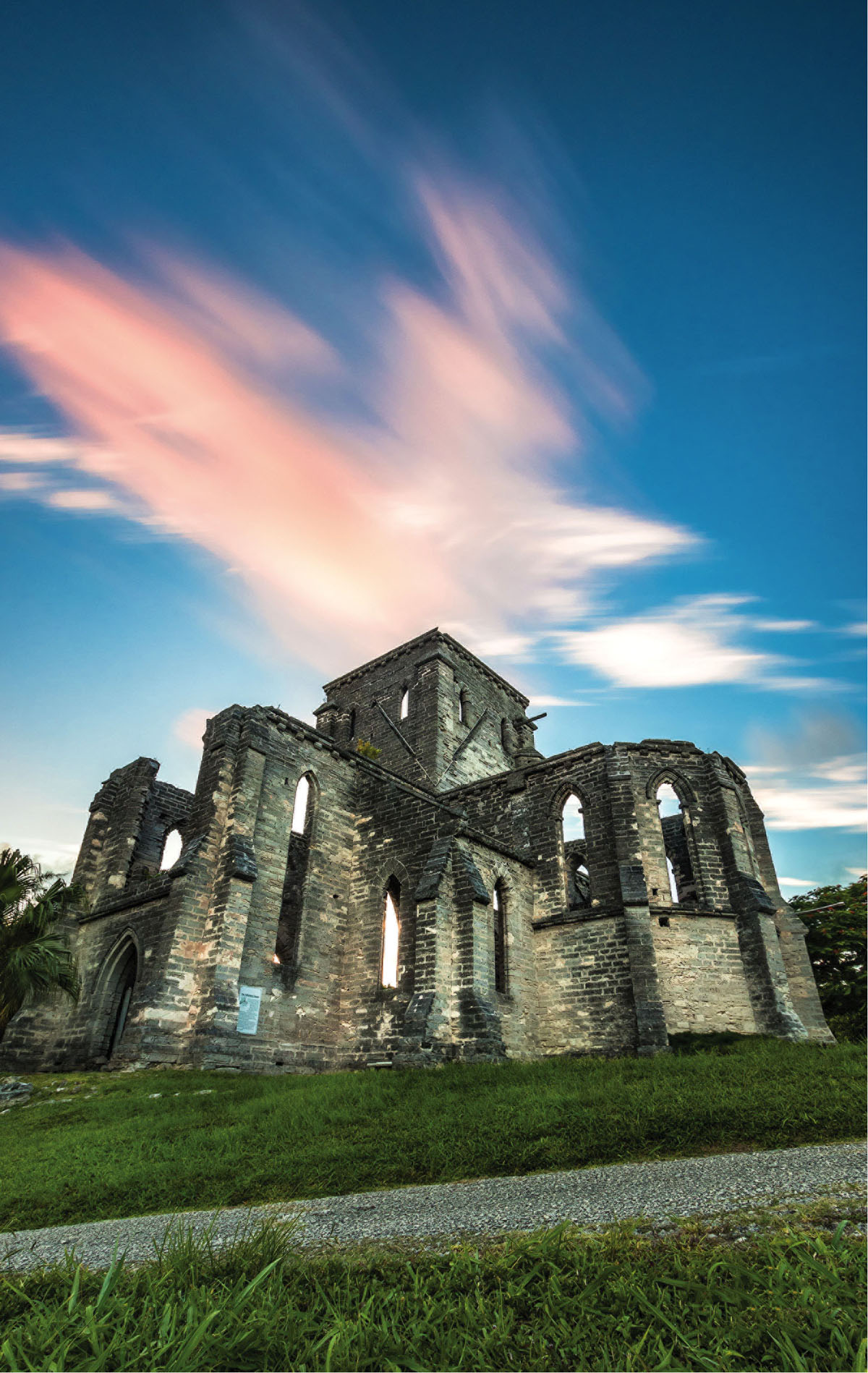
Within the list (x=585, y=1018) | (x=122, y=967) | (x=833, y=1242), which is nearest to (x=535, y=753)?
(x=585, y=1018)

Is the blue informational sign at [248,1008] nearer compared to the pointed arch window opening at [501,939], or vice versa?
the blue informational sign at [248,1008]

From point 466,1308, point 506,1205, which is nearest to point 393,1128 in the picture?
point 506,1205

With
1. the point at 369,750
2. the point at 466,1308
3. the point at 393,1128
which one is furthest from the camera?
the point at 369,750

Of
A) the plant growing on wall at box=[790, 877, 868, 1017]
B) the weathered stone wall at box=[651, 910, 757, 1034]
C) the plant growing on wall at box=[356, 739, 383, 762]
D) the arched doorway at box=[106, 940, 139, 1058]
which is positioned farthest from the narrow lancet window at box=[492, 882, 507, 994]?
the plant growing on wall at box=[356, 739, 383, 762]

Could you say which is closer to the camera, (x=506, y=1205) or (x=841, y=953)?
(x=506, y=1205)

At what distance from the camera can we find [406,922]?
61.8ft

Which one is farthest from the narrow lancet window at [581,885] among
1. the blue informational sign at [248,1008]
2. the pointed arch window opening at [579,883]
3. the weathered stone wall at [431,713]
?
the blue informational sign at [248,1008]

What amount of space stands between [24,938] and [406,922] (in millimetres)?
9204

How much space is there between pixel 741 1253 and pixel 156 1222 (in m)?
4.12

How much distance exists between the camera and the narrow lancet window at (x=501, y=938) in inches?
759

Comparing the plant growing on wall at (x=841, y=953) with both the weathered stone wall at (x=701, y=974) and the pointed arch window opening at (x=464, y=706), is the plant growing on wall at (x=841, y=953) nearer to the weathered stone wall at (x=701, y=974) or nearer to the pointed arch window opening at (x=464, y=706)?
the weathered stone wall at (x=701, y=974)

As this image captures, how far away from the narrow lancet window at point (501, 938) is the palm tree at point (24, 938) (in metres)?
11.1

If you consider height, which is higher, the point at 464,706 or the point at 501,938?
the point at 464,706

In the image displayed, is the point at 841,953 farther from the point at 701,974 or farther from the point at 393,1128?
the point at 393,1128
